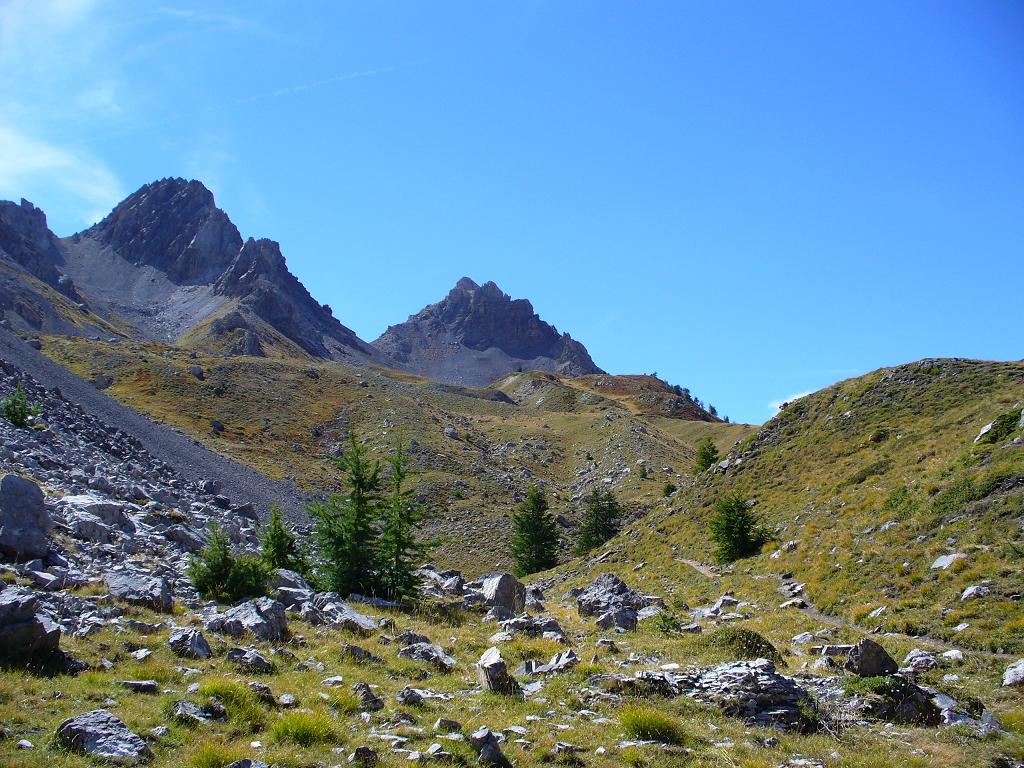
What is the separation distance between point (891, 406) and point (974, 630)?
78.6ft

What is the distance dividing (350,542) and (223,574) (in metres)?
5.80

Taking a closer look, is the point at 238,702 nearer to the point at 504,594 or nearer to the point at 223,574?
the point at 223,574

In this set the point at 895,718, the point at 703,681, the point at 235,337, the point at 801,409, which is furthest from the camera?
the point at 235,337

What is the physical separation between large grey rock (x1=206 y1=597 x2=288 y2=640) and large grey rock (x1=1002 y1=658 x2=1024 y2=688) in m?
14.7

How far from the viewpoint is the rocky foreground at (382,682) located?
9.21m

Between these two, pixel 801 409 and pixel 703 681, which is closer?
pixel 703 681

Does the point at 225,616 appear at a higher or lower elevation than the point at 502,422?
lower

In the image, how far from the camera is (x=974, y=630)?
15992 mm

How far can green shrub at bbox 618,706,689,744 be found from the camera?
34.8 feet

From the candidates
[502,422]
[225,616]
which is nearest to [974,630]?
[225,616]

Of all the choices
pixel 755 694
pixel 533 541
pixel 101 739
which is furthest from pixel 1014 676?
pixel 533 541

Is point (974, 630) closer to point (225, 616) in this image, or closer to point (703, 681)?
point (703, 681)

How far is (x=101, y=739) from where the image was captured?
822cm

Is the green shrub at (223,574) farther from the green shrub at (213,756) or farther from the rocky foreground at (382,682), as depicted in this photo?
the green shrub at (213,756)
